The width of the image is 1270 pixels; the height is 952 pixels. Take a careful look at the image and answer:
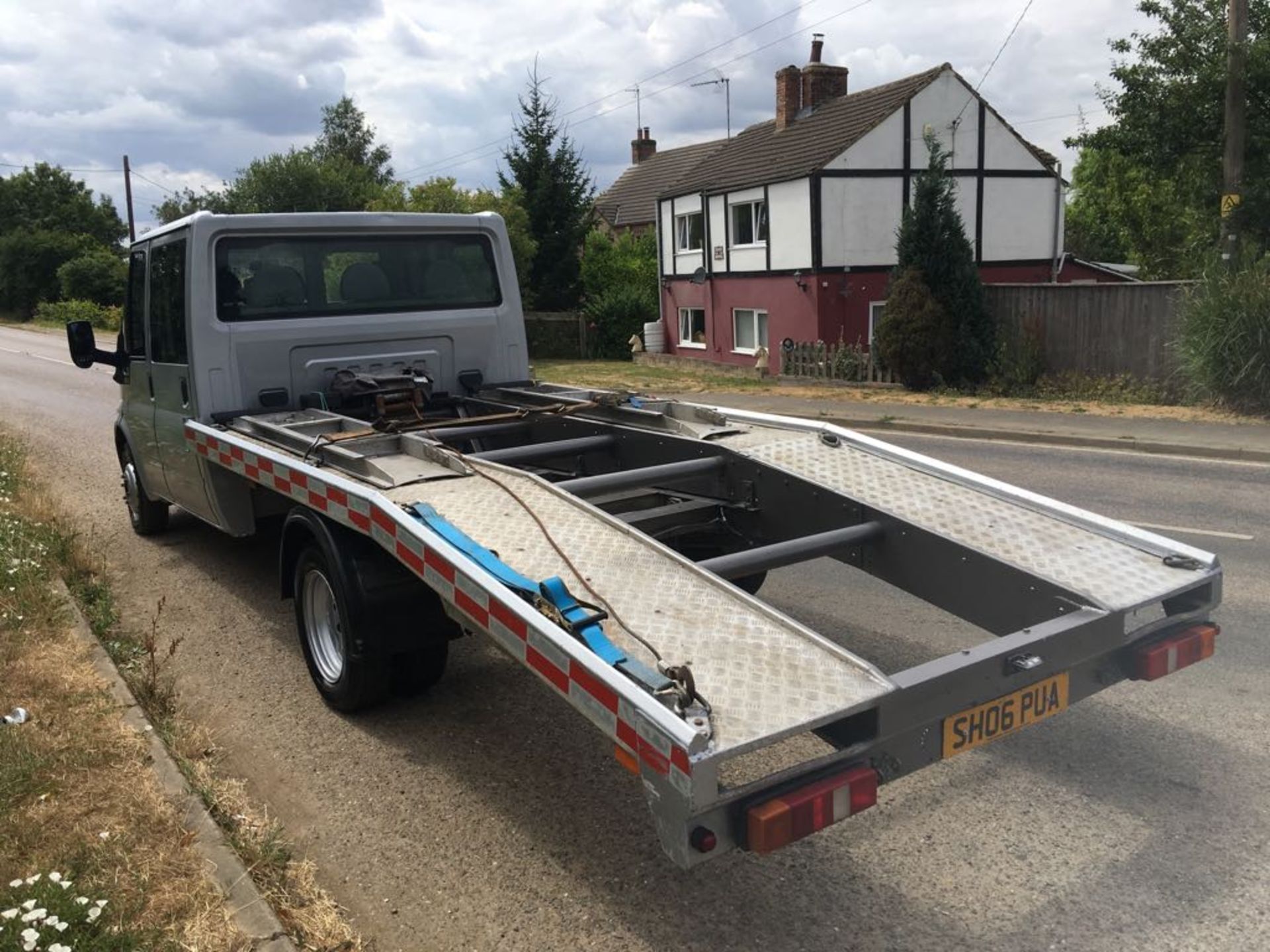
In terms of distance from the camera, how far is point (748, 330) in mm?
26828

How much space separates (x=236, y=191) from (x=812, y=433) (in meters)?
40.6

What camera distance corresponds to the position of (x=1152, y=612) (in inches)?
232

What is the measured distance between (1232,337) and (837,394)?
6.25 m

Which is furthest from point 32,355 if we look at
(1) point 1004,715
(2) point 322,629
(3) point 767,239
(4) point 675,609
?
(1) point 1004,715

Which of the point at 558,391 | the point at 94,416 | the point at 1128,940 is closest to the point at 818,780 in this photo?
the point at 1128,940

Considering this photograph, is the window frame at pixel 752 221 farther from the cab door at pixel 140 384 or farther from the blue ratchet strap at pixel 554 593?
the blue ratchet strap at pixel 554 593

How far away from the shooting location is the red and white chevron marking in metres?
2.63

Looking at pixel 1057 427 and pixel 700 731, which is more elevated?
pixel 700 731

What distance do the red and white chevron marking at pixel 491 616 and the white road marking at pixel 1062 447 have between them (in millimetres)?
10063

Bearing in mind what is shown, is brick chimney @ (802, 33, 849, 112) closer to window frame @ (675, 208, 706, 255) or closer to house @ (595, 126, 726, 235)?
window frame @ (675, 208, 706, 255)

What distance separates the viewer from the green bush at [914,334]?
1822 centimetres

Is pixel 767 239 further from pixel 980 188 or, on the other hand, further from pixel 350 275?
pixel 350 275

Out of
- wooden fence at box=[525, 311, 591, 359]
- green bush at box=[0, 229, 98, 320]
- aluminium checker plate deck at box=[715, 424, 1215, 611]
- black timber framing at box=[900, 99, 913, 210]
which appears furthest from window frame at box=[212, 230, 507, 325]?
green bush at box=[0, 229, 98, 320]

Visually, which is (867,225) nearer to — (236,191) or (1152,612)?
(1152,612)
